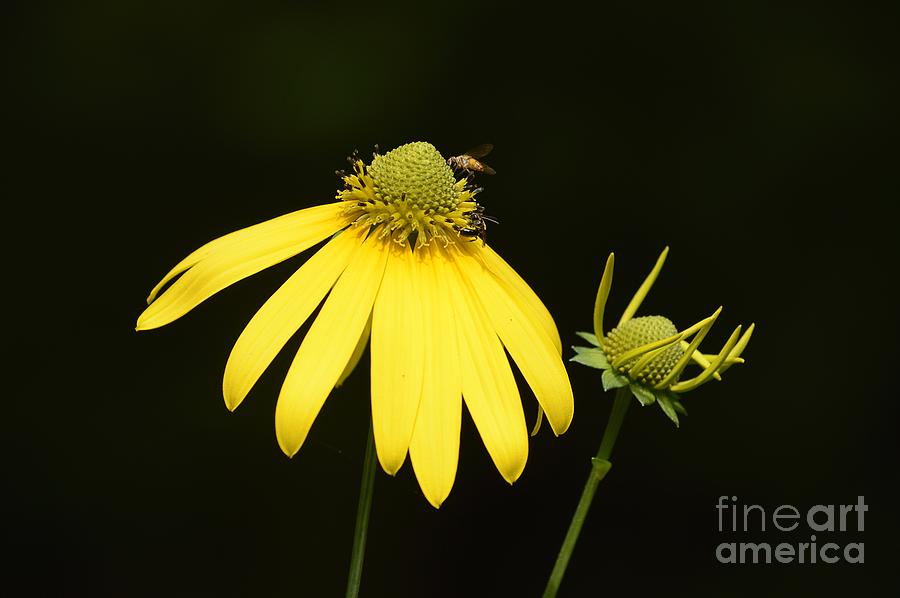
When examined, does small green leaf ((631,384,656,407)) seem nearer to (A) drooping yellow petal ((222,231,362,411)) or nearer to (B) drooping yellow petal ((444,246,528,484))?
(B) drooping yellow petal ((444,246,528,484))

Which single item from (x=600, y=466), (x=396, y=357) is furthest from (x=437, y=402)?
(x=600, y=466)

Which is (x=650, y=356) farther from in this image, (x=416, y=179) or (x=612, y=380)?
(x=416, y=179)

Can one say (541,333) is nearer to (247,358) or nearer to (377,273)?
(377,273)

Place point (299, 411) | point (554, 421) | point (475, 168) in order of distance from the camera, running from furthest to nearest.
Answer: point (475, 168) < point (554, 421) < point (299, 411)

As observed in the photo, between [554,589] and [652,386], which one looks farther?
[652,386]

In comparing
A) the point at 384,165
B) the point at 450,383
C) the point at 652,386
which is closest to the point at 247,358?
the point at 450,383

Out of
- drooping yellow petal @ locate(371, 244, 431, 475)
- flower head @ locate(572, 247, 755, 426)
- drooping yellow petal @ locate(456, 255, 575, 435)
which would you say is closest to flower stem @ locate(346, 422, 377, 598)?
drooping yellow petal @ locate(371, 244, 431, 475)

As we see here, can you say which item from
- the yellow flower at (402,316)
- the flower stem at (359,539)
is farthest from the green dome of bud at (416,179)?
the flower stem at (359,539)
